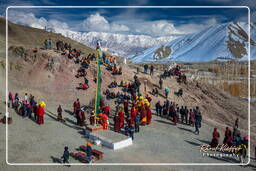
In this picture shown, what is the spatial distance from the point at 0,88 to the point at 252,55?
97.2 metres

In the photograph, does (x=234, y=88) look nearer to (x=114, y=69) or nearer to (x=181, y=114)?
(x=114, y=69)

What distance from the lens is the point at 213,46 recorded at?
113m

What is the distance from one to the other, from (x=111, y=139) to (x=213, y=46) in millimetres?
108764

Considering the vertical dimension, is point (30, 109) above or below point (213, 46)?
below

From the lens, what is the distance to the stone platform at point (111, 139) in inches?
529

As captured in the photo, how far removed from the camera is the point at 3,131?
47.9 feet

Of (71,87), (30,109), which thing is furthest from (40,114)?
(71,87)

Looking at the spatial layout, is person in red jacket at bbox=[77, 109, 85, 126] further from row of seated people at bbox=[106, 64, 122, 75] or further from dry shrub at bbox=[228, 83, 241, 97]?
dry shrub at bbox=[228, 83, 241, 97]

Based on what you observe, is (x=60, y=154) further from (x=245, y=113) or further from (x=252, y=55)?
(x=252, y=55)

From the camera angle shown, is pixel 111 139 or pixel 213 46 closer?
pixel 111 139

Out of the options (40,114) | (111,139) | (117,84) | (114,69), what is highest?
(114,69)

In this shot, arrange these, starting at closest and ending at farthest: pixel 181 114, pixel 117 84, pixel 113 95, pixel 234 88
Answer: pixel 181 114
pixel 113 95
pixel 117 84
pixel 234 88

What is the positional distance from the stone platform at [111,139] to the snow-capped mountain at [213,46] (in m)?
95.0

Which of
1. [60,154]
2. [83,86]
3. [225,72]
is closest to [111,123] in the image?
[60,154]
